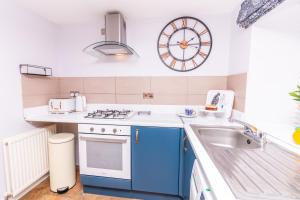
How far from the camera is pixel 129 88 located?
205 centimetres

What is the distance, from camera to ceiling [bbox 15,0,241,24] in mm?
1568

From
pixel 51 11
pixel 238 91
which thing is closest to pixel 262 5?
pixel 238 91

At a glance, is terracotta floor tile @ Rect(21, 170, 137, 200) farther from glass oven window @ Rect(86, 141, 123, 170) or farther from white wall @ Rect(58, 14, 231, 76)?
white wall @ Rect(58, 14, 231, 76)

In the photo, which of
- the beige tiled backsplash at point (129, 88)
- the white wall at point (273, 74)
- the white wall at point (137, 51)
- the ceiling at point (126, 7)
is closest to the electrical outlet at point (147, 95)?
the beige tiled backsplash at point (129, 88)

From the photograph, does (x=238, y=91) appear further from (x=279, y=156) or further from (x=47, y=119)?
(x=47, y=119)

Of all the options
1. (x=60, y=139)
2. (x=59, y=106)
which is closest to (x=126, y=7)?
(x=59, y=106)

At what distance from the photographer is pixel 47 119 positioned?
1625mm

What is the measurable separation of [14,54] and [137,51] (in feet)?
4.28

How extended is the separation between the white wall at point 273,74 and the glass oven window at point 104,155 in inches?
52.4

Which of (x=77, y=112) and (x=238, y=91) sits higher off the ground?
(x=238, y=91)

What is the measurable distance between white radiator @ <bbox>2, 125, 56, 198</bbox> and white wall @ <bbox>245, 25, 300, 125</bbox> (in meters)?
2.24

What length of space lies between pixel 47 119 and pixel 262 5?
2.16 meters

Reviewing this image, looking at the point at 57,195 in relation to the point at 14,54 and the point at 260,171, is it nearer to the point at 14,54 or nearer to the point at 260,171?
the point at 14,54

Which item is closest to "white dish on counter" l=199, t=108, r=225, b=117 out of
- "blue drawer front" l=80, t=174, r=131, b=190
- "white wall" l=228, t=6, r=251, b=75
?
"white wall" l=228, t=6, r=251, b=75
